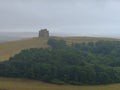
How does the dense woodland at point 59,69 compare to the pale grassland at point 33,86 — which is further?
the dense woodland at point 59,69

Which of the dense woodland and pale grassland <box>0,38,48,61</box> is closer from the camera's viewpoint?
the dense woodland

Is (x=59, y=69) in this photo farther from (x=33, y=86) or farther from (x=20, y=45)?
(x=20, y=45)

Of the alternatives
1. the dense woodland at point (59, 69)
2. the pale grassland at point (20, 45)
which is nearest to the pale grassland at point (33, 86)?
the dense woodland at point (59, 69)

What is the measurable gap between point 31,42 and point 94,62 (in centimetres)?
3376

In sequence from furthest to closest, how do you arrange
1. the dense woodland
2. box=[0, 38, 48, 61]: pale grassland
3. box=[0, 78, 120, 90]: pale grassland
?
box=[0, 38, 48, 61]: pale grassland < the dense woodland < box=[0, 78, 120, 90]: pale grassland

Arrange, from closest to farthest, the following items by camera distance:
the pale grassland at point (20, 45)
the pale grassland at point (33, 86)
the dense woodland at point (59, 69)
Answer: the pale grassland at point (33, 86), the dense woodland at point (59, 69), the pale grassland at point (20, 45)

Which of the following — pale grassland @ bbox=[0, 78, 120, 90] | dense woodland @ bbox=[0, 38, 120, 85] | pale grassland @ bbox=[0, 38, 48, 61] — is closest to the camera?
pale grassland @ bbox=[0, 78, 120, 90]

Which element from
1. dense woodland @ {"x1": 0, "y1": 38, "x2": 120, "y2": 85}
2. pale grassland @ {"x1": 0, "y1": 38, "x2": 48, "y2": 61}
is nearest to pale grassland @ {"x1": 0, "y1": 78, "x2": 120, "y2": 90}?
dense woodland @ {"x1": 0, "y1": 38, "x2": 120, "y2": 85}

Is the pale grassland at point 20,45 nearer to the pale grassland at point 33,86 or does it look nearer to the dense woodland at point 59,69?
the dense woodland at point 59,69

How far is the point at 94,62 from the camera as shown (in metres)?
60.8

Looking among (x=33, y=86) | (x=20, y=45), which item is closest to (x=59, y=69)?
(x=33, y=86)

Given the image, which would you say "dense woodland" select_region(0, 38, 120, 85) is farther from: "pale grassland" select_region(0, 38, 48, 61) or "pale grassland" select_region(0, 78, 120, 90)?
"pale grassland" select_region(0, 38, 48, 61)

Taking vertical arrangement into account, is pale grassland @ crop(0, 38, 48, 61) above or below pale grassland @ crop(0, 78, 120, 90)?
above

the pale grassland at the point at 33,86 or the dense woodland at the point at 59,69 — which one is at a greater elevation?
the dense woodland at the point at 59,69
